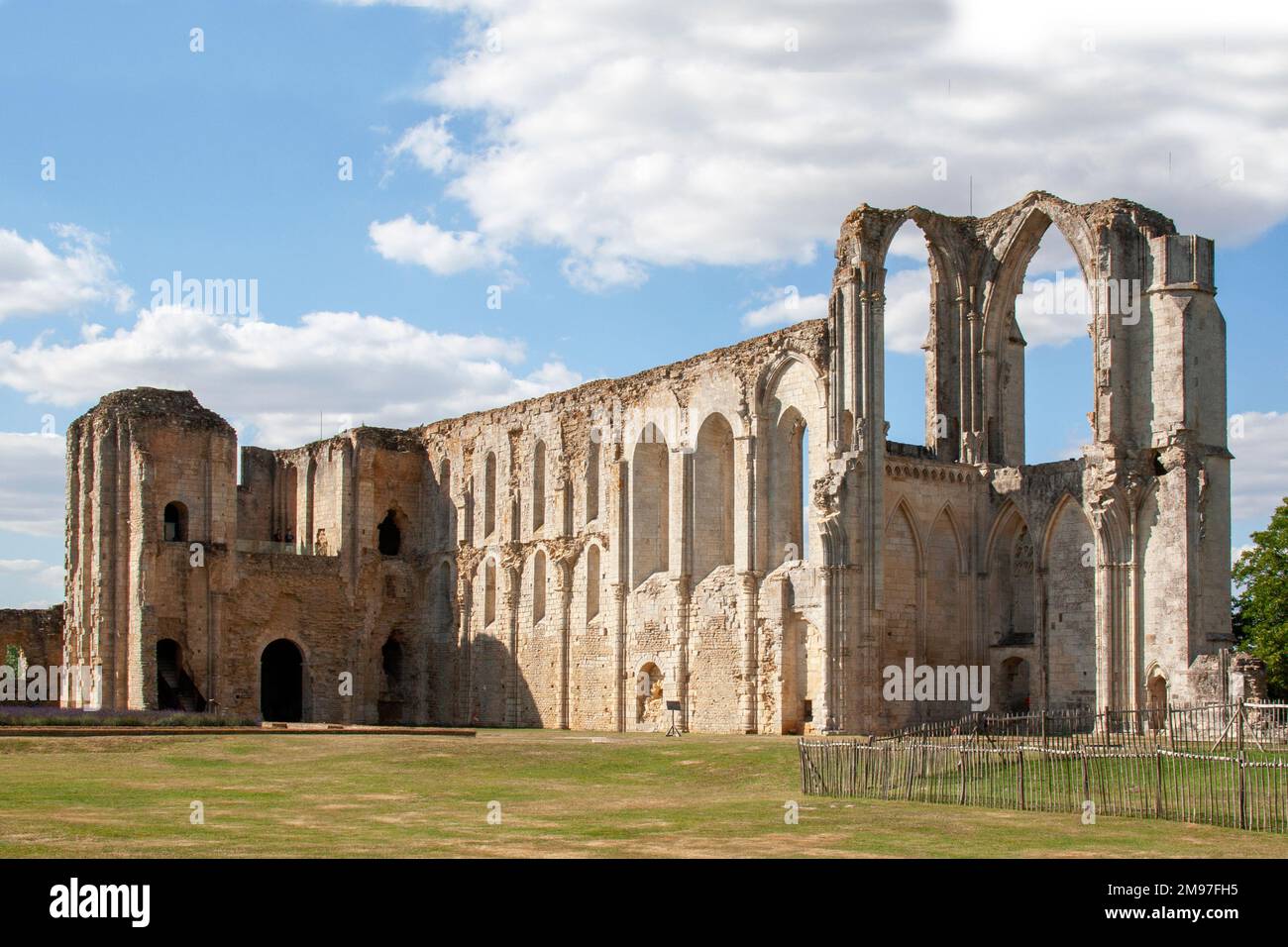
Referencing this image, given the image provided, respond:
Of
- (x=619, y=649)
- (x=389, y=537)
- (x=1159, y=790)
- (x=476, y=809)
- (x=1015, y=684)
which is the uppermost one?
(x=389, y=537)

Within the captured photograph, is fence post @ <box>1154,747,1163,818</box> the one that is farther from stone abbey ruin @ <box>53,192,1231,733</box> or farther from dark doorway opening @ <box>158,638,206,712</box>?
dark doorway opening @ <box>158,638,206,712</box>

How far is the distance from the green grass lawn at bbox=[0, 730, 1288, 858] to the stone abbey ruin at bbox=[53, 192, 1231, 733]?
7.31 m

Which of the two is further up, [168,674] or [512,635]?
[512,635]

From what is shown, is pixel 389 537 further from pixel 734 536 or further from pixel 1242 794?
pixel 1242 794

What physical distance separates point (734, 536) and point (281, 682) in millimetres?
17416

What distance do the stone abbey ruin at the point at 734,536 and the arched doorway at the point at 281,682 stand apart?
106mm

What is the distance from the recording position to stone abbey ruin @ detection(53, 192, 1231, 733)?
33344mm

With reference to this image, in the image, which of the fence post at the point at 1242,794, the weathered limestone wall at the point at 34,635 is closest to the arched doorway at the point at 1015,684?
the fence post at the point at 1242,794

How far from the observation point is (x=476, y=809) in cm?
1970

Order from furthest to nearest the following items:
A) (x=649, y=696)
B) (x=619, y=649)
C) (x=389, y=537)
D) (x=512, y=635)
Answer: (x=389, y=537) → (x=512, y=635) → (x=619, y=649) → (x=649, y=696)

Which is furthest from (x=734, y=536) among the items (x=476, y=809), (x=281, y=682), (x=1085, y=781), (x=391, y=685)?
(x=1085, y=781)
